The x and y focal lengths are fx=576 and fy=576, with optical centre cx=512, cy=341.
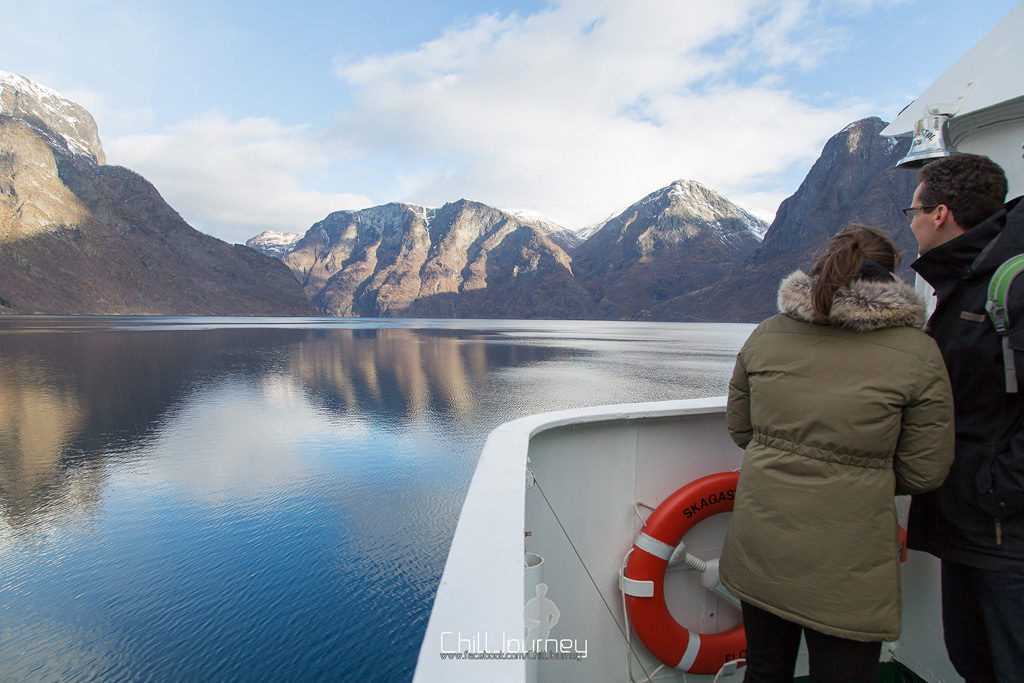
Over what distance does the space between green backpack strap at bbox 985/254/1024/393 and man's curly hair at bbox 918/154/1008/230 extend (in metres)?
0.26

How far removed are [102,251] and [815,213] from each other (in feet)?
624

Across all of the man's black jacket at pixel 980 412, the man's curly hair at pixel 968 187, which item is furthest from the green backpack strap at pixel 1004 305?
the man's curly hair at pixel 968 187

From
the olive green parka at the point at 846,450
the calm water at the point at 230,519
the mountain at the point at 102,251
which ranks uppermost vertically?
the mountain at the point at 102,251

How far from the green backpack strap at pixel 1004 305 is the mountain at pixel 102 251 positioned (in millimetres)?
130674

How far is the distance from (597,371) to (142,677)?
2389 centimetres

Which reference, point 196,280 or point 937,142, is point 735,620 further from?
A: point 196,280

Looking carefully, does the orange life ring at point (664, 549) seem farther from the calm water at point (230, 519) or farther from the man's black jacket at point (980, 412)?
the calm water at point (230, 519)

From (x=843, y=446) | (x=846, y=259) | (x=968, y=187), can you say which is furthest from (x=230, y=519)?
(x=968, y=187)

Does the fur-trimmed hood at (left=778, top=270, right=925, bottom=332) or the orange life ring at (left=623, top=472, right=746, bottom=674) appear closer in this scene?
Result: the fur-trimmed hood at (left=778, top=270, right=925, bottom=332)

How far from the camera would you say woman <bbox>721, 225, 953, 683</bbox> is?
60.8 inches

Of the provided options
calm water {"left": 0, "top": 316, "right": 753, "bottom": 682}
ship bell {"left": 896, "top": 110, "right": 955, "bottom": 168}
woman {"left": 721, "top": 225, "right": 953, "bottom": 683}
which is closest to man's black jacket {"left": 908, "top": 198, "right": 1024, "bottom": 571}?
woman {"left": 721, "top": 225, "right": 953, "bottom": 683}

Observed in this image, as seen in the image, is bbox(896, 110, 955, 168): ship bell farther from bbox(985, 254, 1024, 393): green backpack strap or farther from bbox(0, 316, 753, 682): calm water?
bbox(0, 316, 753, 682): calm water

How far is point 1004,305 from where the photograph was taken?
1514 millimetres

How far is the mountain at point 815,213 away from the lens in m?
158
